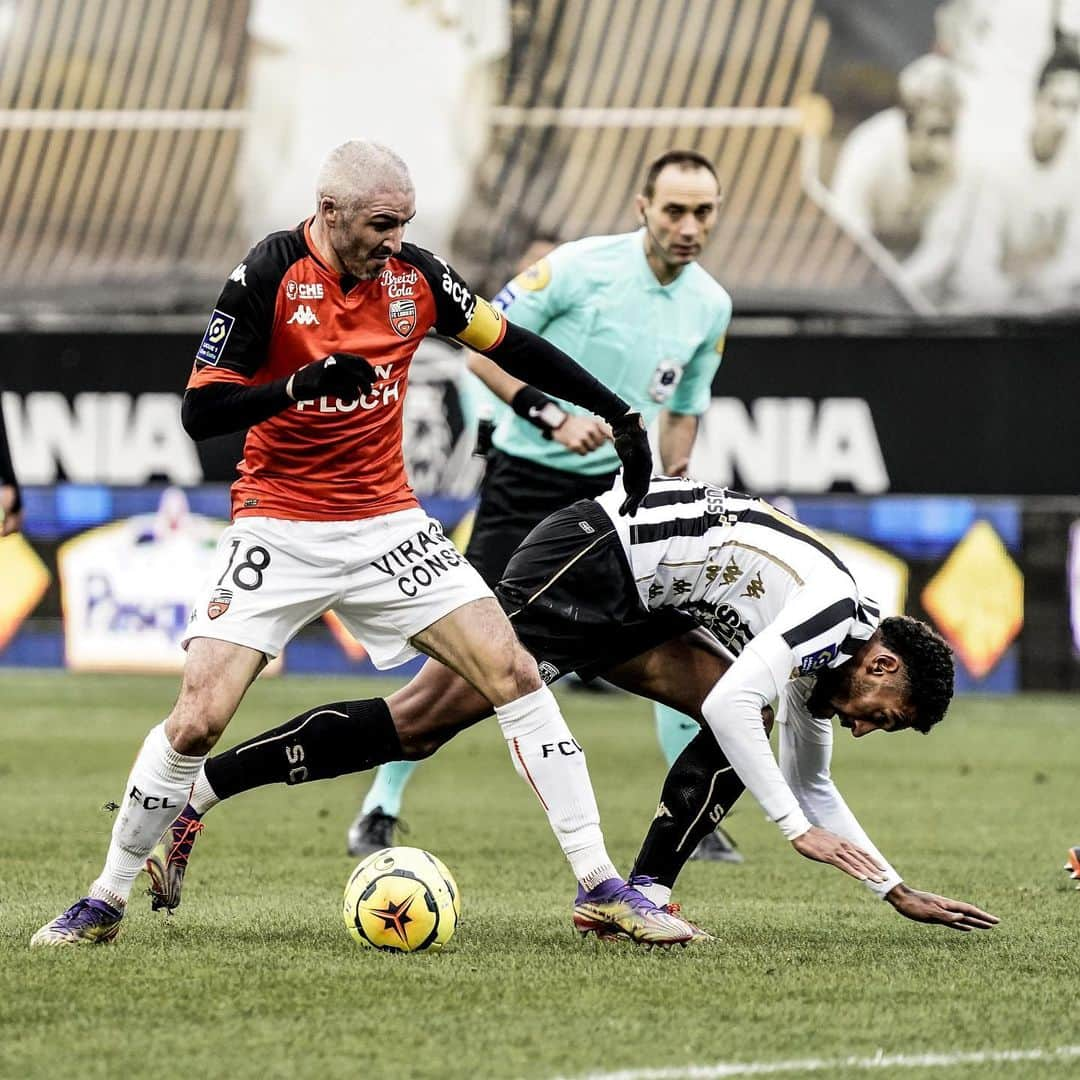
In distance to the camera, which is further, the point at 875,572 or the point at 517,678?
the point at 875,572

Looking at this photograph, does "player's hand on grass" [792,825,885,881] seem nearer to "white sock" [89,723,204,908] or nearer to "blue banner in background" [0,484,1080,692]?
"white sock" [89,723,204,908]

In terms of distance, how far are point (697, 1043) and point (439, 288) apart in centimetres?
228

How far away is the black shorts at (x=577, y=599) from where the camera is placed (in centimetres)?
638

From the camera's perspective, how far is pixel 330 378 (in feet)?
17.5

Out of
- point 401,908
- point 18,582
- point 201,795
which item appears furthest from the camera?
point 18,582

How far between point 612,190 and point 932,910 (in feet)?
50.1

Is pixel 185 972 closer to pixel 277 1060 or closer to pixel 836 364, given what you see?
pixel 277 1060

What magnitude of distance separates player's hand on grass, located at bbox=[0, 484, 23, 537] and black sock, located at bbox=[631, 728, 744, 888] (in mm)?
2669

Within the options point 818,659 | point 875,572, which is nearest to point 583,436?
point 818,659

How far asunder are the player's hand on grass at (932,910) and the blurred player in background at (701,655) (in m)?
0.17

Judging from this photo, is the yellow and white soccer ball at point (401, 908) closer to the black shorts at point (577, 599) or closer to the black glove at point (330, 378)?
the black shorts at point (577, 599)

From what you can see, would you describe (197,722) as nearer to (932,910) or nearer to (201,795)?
(201,795)

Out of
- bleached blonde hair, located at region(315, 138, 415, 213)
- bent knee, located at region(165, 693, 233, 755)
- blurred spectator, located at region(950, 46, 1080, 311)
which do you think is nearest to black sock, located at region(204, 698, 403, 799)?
bent knee, located at region(165, 693, 233, 755)

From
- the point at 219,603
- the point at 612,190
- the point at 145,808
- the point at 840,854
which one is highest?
the point at 219,603
